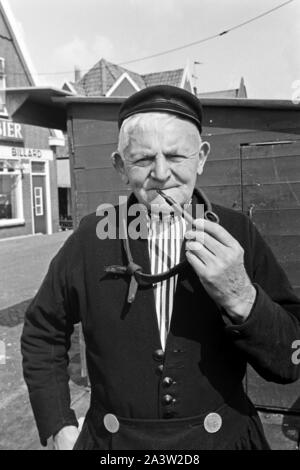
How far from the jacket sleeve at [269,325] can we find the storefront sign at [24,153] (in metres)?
14.9

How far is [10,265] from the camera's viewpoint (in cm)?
1112

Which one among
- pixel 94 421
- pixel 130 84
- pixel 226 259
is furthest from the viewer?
pixel 130 84

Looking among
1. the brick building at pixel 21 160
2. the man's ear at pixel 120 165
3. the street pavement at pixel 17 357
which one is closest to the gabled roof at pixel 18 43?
the brick building at pixel 21 160

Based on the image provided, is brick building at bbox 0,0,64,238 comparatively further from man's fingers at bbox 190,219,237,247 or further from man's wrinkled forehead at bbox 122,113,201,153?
man's fingers at bbox 190,219,237,247

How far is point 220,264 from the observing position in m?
1.25

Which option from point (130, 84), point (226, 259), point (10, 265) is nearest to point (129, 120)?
point (226, 259)

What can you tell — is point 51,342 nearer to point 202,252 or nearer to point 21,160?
point 202,252

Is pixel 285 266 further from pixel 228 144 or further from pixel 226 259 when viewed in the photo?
pixel 226 259

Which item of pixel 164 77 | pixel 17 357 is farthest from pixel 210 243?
pixel 164 77

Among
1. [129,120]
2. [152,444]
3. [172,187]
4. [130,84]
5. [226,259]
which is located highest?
[130,84]

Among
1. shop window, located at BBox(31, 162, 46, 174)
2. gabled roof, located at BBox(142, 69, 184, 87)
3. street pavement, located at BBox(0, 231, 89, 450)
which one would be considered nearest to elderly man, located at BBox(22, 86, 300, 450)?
street pavement, located at BBox(0, 231, 89, 450)

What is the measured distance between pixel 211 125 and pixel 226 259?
244 centimetres

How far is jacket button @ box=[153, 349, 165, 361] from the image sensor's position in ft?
4.67

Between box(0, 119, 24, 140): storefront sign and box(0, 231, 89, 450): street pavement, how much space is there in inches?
181
